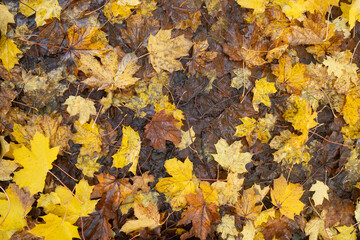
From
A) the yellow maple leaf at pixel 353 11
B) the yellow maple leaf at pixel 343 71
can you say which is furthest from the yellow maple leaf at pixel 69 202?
the yellow maple leaf at pixel 353 11

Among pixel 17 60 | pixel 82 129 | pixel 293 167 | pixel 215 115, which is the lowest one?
pixel 293 167

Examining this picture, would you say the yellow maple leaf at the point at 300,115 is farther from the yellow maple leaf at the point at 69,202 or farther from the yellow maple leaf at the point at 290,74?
the yellow maple leaf at the point at 69,202

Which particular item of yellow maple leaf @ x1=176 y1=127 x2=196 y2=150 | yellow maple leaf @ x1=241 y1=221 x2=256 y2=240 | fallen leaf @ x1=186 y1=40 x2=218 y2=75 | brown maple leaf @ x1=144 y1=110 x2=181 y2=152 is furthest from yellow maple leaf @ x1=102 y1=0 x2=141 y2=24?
yellow maple leaf @ x1=241 y1=221 x2=256 y2=240

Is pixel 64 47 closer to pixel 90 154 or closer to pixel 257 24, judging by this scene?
pixel 90 154

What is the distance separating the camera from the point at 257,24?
112cm

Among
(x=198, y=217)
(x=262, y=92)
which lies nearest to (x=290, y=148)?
(x=262, y=92)

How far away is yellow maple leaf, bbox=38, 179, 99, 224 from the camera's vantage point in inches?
39.7

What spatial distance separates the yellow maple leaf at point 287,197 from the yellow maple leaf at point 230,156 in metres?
0.18

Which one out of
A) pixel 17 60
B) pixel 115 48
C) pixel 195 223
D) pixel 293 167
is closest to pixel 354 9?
pixel 293 167

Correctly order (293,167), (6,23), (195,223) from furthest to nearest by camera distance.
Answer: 1. (293,167)
2. (195,223)
3. (6,23)

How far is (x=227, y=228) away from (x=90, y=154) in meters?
0.65

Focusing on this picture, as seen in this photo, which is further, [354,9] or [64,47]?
[354,9]

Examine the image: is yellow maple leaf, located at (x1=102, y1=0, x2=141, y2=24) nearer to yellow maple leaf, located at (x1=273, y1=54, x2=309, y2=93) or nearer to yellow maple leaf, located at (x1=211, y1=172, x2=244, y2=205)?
yellow maple leaf, located at (x1=273, y1=54, x2=309, y2=93)

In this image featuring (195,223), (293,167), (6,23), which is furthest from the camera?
(293,167)
